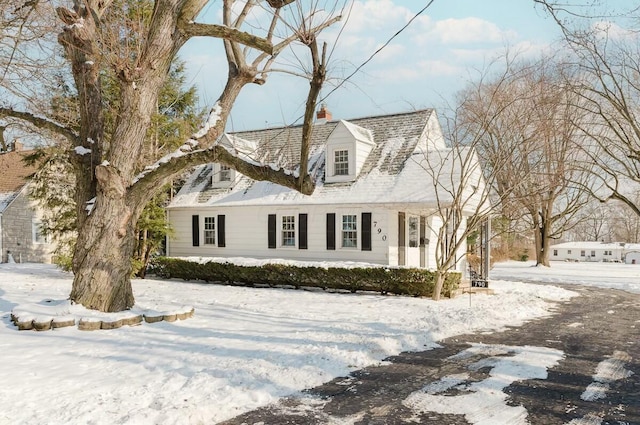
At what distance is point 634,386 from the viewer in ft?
19.4

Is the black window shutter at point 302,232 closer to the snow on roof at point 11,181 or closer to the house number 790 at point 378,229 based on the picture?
the house number 790 at point 378,229

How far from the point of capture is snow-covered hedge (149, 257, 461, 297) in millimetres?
14195

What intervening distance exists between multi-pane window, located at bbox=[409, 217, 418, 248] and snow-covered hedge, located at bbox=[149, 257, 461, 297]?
12.3 ft

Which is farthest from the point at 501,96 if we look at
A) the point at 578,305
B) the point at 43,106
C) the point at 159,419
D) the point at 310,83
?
the point at 159,419

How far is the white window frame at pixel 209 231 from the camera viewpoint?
20938 mm

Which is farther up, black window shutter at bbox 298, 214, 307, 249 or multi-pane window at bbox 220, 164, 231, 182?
multi-pane window at bbox 220, 164, 231, 182

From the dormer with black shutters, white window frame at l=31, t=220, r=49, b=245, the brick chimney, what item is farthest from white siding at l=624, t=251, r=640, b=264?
white window frame at l=31, t=220, r=49, b=245

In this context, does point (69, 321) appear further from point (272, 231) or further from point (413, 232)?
point (413, 232)

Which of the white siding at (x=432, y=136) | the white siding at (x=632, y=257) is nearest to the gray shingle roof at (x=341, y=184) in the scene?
the white siding at (x=432, y=136)

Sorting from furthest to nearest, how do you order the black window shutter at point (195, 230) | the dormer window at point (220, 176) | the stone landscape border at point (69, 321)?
the dormer window at point (220, 176)
the black window shutter at point (195, 230)
the stone landscape border at point (69, 321)

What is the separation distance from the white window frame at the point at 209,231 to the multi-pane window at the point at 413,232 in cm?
840

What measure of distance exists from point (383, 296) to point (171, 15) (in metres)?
9.38

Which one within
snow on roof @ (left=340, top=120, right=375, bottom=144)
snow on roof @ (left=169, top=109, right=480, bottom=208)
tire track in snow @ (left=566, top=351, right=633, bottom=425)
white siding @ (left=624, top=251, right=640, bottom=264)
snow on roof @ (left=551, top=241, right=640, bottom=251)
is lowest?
white siding @ (left=624, top=251, right=640, bottom=264)

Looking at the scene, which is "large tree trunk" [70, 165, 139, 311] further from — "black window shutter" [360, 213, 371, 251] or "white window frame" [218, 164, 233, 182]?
"white window frame" [218, 164, 233, 182]
